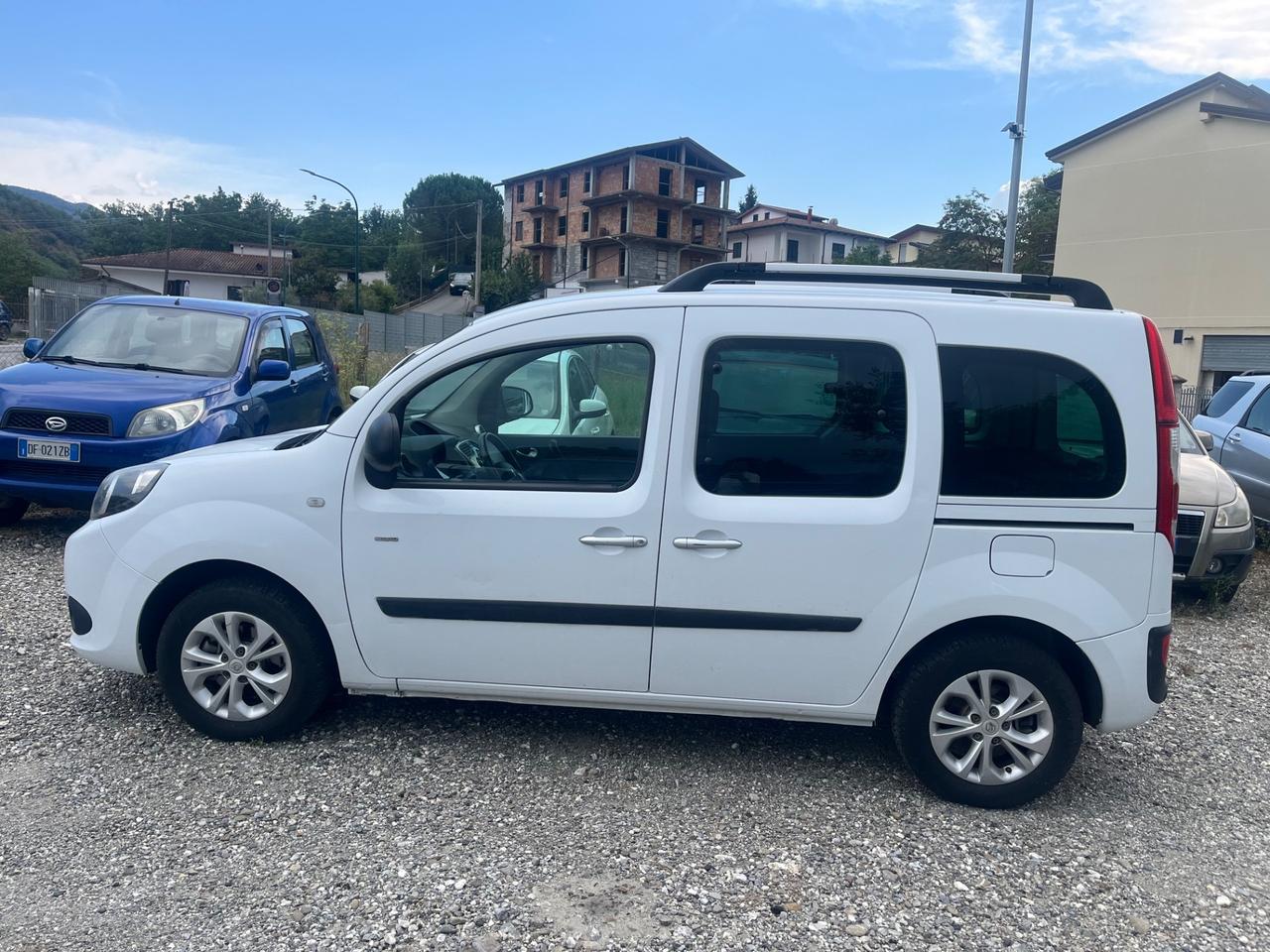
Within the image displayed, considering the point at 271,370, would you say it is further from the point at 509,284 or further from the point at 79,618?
the point at 509,284

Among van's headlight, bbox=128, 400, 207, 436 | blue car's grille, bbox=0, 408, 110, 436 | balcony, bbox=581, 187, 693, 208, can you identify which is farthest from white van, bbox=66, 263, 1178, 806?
balcony, bbox=581, 187, 693, 208

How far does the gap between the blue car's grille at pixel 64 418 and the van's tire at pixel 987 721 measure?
5.84m

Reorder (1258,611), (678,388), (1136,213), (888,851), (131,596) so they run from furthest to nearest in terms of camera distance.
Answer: (1136,213)
(1258,611)
(131,596)
(678,388)
(888,851)

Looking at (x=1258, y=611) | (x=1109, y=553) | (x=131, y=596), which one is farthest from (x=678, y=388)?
(x=1258, y=611)

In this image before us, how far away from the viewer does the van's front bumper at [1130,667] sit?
141 inches

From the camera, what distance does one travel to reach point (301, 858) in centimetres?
325

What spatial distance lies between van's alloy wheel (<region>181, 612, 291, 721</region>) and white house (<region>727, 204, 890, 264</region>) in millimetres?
66181

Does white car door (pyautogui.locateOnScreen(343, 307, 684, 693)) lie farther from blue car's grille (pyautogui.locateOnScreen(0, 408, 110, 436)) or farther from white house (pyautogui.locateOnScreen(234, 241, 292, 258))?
white house (pyautogui.locateOnScreen(234, 241, 292, 258))

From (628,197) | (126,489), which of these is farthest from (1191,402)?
(628,197)

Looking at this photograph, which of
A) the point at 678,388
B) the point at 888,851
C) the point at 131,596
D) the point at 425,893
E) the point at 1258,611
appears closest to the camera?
the point at 425,893

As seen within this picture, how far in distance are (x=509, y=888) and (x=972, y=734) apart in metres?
1.80

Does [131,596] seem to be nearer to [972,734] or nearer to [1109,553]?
[972,734]

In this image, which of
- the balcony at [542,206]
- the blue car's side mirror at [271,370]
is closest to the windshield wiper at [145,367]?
the blue car's side mirror at [271,370]

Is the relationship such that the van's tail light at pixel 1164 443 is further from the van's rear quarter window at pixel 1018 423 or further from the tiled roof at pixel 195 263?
the tiled roof at pixel 195 263
